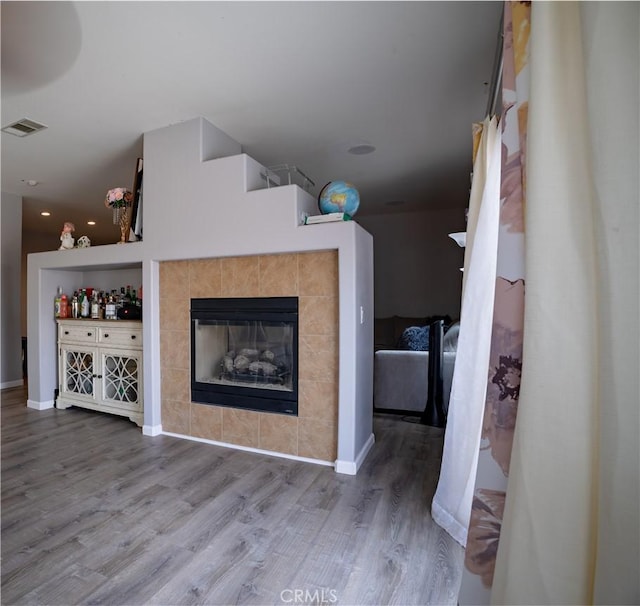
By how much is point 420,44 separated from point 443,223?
4.31 m

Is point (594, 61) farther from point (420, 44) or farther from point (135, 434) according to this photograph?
point (135, 434)

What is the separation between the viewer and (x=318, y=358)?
239 cm

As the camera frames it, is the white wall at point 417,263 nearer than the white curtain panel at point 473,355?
No

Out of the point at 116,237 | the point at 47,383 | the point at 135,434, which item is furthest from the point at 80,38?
the point at 116,237

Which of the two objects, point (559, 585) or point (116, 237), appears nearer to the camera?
point (559, 585)

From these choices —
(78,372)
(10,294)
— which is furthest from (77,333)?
(10,294)

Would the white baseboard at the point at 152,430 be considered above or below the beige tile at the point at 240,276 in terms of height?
below

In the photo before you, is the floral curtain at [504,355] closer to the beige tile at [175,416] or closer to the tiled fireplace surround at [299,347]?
the tiled fireplace surround at [299,347]

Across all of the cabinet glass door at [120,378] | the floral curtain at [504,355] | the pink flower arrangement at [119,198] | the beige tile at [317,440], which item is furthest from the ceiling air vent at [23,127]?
the floral curtain at [504,355]

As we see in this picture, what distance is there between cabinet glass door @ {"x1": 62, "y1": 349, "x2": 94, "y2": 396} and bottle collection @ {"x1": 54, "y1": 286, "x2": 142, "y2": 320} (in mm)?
408

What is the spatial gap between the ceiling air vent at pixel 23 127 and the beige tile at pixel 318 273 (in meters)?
2.48

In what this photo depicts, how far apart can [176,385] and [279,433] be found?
3.41 ft

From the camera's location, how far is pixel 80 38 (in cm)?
183

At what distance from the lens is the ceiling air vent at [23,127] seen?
272cm
